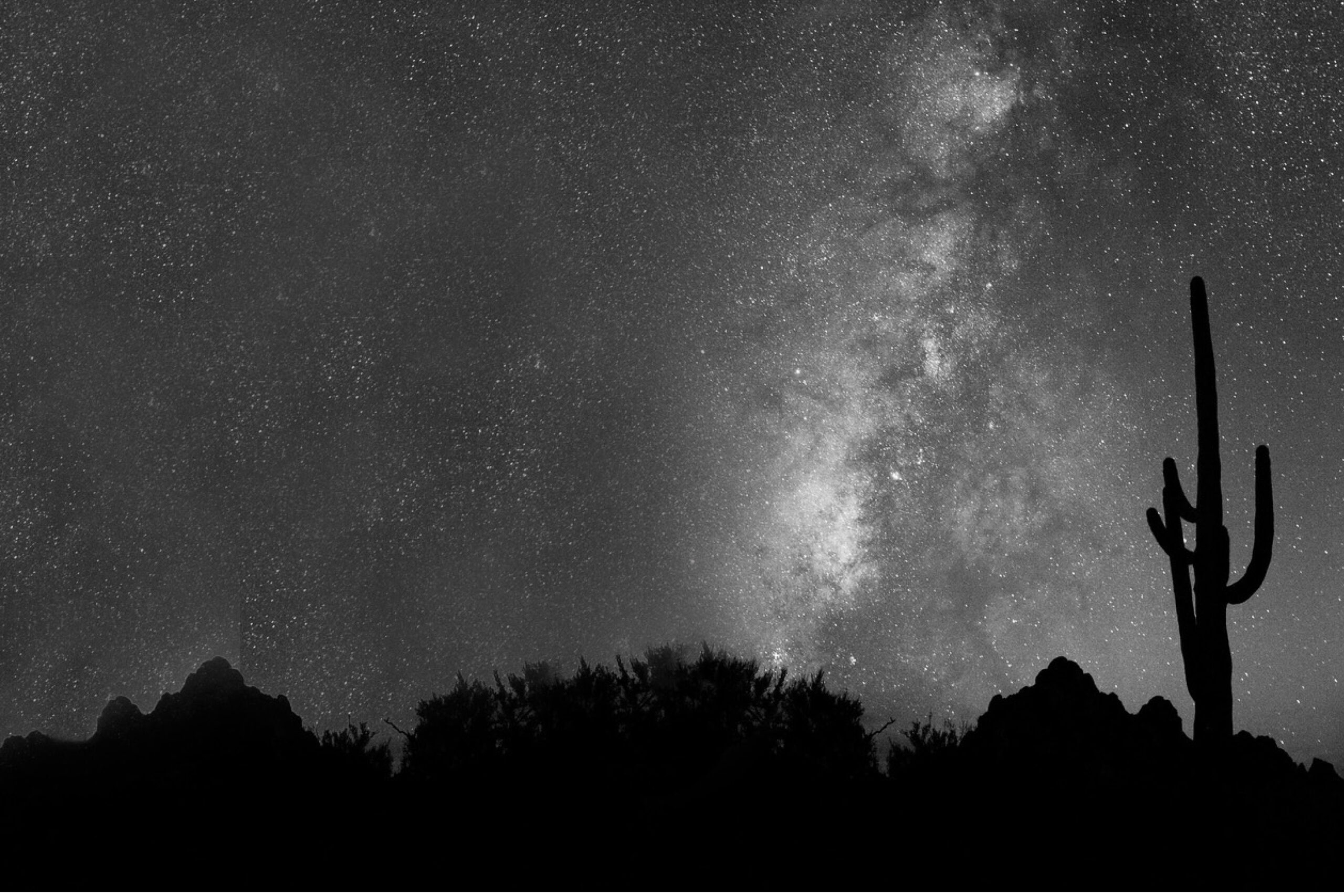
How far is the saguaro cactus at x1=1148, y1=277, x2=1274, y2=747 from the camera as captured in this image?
38.4ft

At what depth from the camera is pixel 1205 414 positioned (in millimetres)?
12555

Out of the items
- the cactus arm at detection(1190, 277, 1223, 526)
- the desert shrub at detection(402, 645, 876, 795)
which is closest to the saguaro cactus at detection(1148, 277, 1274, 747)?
the cactus arm at detection(1190, 277, 1223, 526)

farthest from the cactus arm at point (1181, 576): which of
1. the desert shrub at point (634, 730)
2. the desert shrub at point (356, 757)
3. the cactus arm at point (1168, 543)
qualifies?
the desert shrub at point (356, 757)

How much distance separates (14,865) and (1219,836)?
13222mm

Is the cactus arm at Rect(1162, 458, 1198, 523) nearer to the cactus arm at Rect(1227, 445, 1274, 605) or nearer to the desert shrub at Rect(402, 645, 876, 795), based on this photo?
the cactus arm at Rect(1227, 445, 1274, 605)

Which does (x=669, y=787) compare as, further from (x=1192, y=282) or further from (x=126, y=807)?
(x=1192, y=282)

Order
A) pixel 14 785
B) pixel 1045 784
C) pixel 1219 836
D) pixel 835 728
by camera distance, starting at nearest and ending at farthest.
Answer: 1. pixel 1219 836
2. pixel 1045 784
3. pixel 14 785
4. pixel 835 728

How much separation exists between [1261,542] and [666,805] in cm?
823

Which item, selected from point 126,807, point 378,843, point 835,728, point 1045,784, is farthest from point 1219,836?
point 126,807

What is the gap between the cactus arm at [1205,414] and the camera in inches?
483

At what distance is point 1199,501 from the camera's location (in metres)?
12.4

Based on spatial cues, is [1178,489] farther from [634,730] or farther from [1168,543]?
[634,730]

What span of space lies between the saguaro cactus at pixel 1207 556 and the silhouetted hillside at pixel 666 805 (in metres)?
0.66

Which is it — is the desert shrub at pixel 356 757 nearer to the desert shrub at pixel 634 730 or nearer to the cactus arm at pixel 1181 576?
the desert shrub at pixel 634 730
